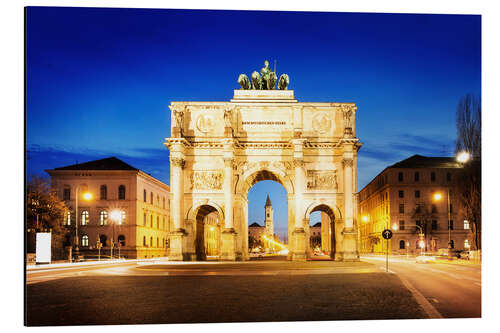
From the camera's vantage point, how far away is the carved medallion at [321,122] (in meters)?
40.3

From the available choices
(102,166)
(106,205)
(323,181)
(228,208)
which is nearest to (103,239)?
(106,205)

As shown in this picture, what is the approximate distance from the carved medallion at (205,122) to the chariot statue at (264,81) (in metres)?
4.33

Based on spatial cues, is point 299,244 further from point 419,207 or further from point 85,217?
point 419,207

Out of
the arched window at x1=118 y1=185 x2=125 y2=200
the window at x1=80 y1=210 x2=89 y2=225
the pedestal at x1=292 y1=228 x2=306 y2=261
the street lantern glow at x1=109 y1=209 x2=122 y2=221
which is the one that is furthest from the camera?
the arched window at x1=118 y1=185 x2=125 y2=200

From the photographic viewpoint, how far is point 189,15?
48.8 ft

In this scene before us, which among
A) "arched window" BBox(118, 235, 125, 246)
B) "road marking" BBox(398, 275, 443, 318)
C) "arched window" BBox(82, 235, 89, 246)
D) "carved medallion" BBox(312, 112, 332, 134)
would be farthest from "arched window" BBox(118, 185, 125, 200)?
"road marking" BBox(398, 275, 443, 318)

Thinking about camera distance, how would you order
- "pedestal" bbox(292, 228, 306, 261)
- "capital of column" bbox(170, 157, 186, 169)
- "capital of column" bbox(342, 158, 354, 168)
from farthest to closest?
→ "capital of column" bbox(342, 158, 354, 168) → "capital of column" bbox(170, 157, 186, 169) → "pedestal" bbox(292, 228, 306, 261)

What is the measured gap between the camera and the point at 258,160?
40.9 meters

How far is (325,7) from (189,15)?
370 centimetres

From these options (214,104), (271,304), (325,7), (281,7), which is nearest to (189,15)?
(281,7)

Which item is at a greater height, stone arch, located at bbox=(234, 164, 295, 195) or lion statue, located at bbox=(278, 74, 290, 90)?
lion statue, located at bbox=(278, 74, 290, 90)

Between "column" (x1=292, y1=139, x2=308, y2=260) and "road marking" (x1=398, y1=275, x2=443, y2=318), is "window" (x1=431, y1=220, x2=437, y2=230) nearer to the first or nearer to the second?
"column" (x1=292, y1=139, x2=308, y2=260)

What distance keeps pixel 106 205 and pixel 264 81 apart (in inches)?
1020

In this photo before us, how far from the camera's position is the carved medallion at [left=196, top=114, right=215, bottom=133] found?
1592 inches
